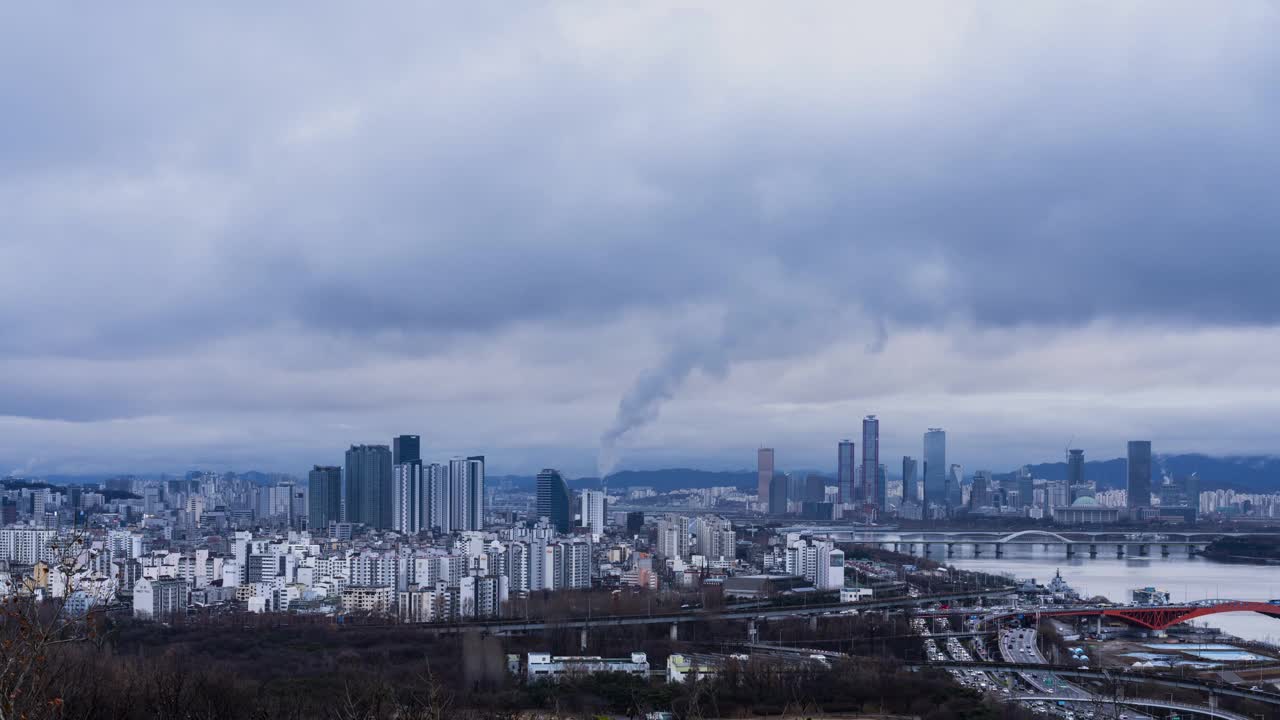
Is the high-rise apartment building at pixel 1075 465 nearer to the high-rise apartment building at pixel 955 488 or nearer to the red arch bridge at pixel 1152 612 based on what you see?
the high-rise apartment building at pixel 955 488

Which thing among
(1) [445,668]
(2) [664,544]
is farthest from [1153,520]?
(1) [445,668]

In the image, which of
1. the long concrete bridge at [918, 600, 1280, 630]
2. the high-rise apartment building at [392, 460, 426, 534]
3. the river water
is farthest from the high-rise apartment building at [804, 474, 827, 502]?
the long concrete bridge at [918, 600, 1280, 630]

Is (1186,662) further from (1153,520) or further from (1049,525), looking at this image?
(1153,520)

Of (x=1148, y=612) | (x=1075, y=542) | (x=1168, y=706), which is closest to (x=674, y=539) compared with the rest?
(x=1148, y=612)

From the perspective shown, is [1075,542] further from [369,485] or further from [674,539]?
[369,485]

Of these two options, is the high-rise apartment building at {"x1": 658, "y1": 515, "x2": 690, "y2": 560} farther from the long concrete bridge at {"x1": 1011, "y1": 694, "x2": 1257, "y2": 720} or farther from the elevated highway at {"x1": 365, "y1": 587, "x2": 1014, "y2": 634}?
the long concrete bridge at {"x1": 1011, "y1": 694, "x2": 1257, "y2": 720}

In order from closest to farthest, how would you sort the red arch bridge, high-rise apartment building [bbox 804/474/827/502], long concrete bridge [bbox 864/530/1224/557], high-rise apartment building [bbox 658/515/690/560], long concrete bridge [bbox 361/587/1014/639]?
1. long concrete bridge [bbox 361/587/1014/639]
2. the red arch bridge
3. high-rise apartment building [bbox 658/515/690/560]
4. long concrete bridge [bbox 864/530/1224/557]
5. high-rise apartment building [bbox 804/474/827/502]
